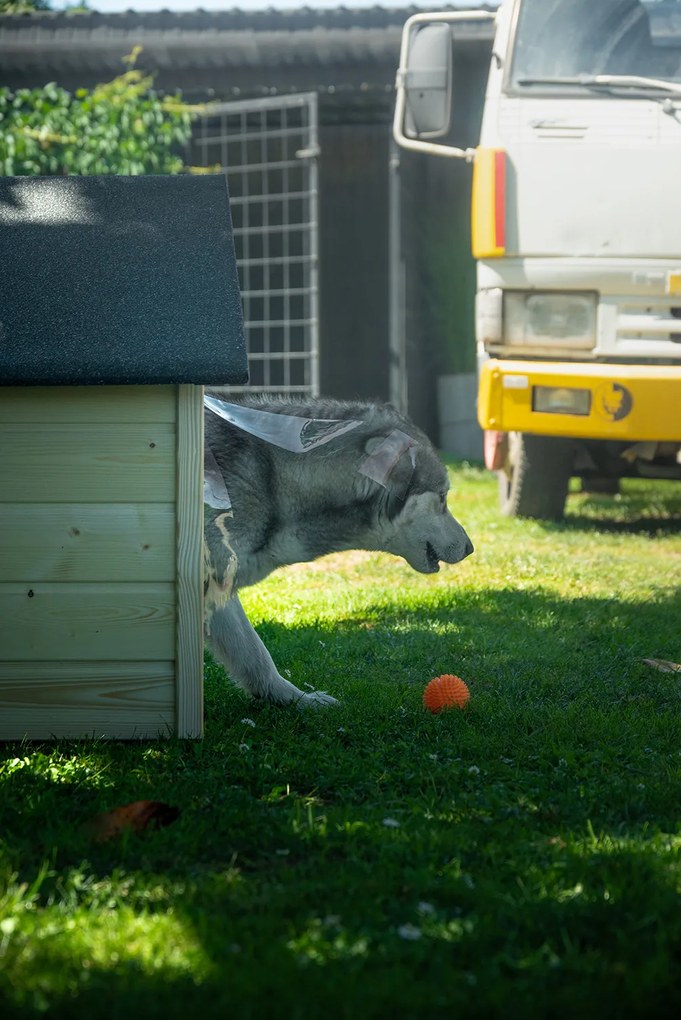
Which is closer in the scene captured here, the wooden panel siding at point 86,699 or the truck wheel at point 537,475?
the wooden panel siding at point 86,699

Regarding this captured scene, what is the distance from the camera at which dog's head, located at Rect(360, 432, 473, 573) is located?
4.32 meters

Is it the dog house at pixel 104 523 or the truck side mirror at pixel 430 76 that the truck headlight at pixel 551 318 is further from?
the dog house at pixel 104 523

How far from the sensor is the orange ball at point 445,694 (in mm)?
4141

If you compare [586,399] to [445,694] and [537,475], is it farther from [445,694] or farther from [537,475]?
[445,694]

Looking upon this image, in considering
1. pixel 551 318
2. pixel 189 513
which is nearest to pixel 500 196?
pixel 551 318

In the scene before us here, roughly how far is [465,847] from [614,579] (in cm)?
396

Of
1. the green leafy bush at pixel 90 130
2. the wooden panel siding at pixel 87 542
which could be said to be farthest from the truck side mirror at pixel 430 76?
the green leafy bush at pixel 90 130

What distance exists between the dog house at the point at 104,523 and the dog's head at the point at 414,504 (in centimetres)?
84

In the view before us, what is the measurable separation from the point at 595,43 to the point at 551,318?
5.04ft

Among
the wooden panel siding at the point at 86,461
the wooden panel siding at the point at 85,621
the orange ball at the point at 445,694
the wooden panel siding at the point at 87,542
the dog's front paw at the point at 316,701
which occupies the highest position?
the wooden panel siding at the point at 86,461

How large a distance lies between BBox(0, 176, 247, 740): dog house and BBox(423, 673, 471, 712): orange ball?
2.79 ft

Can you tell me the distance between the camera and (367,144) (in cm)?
1373

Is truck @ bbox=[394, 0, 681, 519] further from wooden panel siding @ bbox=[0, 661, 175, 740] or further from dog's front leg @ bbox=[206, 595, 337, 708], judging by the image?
wooden panel siding @ bbox=[0, 661, 175, 740]

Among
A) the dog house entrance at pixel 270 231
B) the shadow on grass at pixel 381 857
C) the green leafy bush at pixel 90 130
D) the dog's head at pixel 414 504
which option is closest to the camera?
the shadow on grass at pixel 381 857
